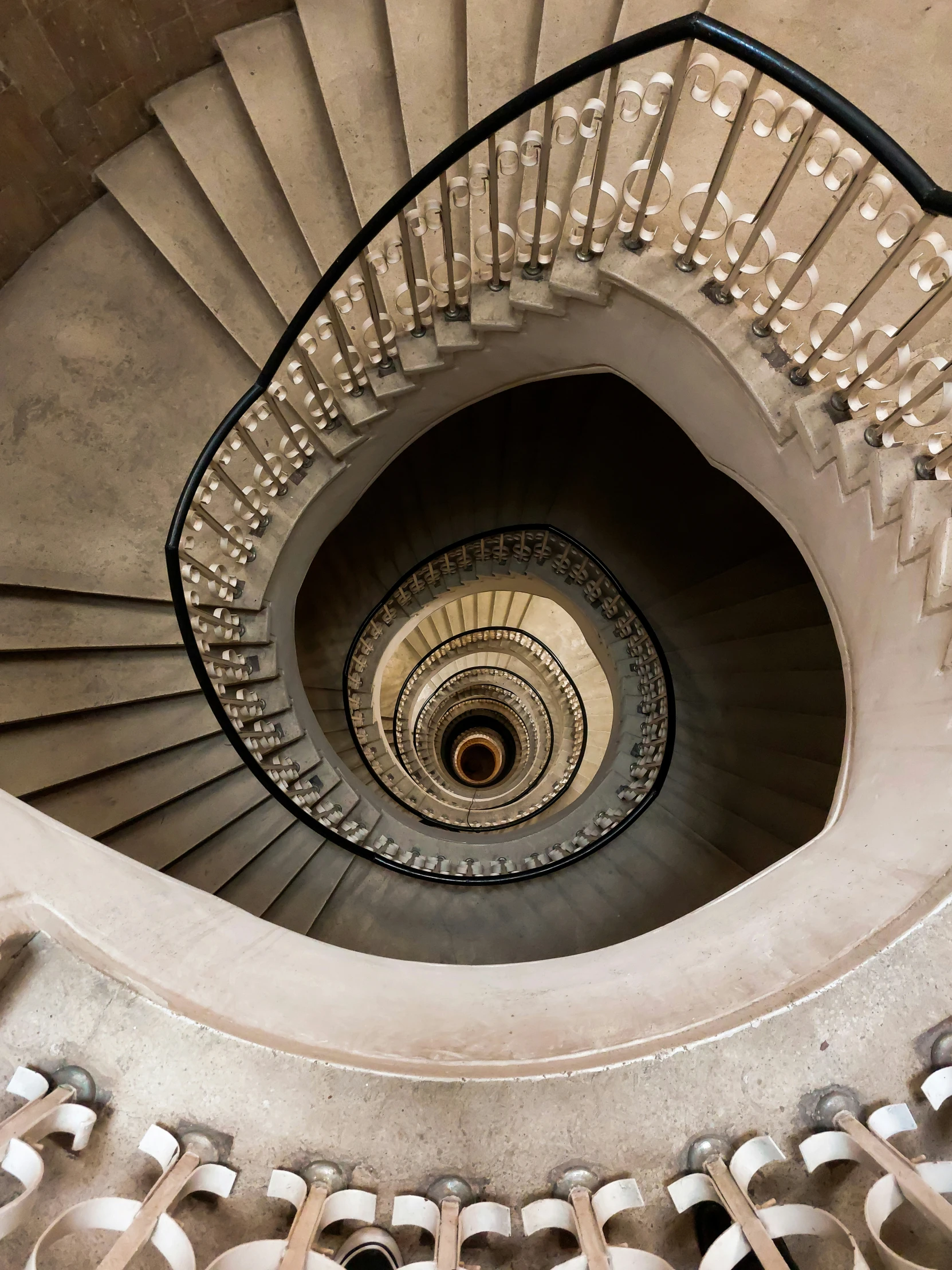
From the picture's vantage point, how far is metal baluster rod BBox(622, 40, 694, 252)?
2156 millimetres

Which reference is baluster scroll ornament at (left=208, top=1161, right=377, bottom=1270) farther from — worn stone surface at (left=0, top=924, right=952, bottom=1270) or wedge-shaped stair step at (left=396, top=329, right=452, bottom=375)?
wedge-shaped stair step at (left=396, top=329, right=452, bottom=375)

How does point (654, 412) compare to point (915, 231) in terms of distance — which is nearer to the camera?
point (915, 231)

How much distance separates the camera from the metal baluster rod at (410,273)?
305 centimetres

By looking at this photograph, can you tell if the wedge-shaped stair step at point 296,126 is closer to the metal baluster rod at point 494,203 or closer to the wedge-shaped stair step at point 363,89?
the wedge-shaped stair step at point 363,89

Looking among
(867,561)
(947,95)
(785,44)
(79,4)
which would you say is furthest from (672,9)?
(79,4)

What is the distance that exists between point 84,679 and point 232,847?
1.41m

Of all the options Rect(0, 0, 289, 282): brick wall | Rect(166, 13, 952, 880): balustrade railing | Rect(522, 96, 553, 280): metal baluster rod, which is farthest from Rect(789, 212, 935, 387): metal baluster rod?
Rect(0, 0, 289, 282): brick wall

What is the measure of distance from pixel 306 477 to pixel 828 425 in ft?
10.0

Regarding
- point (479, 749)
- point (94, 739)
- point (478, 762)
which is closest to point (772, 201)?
point (94, 739)

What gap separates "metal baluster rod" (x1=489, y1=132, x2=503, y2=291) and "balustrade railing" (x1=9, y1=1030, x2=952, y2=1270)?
3028 millimetres

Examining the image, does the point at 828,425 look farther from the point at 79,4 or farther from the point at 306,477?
the point at 79,4

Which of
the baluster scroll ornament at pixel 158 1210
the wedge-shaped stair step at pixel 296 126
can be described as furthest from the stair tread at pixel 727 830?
the wedge-shaped stair step at pixel 296 126

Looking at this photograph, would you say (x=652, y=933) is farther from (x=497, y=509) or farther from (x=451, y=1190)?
(x=497, y=509)

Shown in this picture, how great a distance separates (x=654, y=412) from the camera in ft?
20.6
